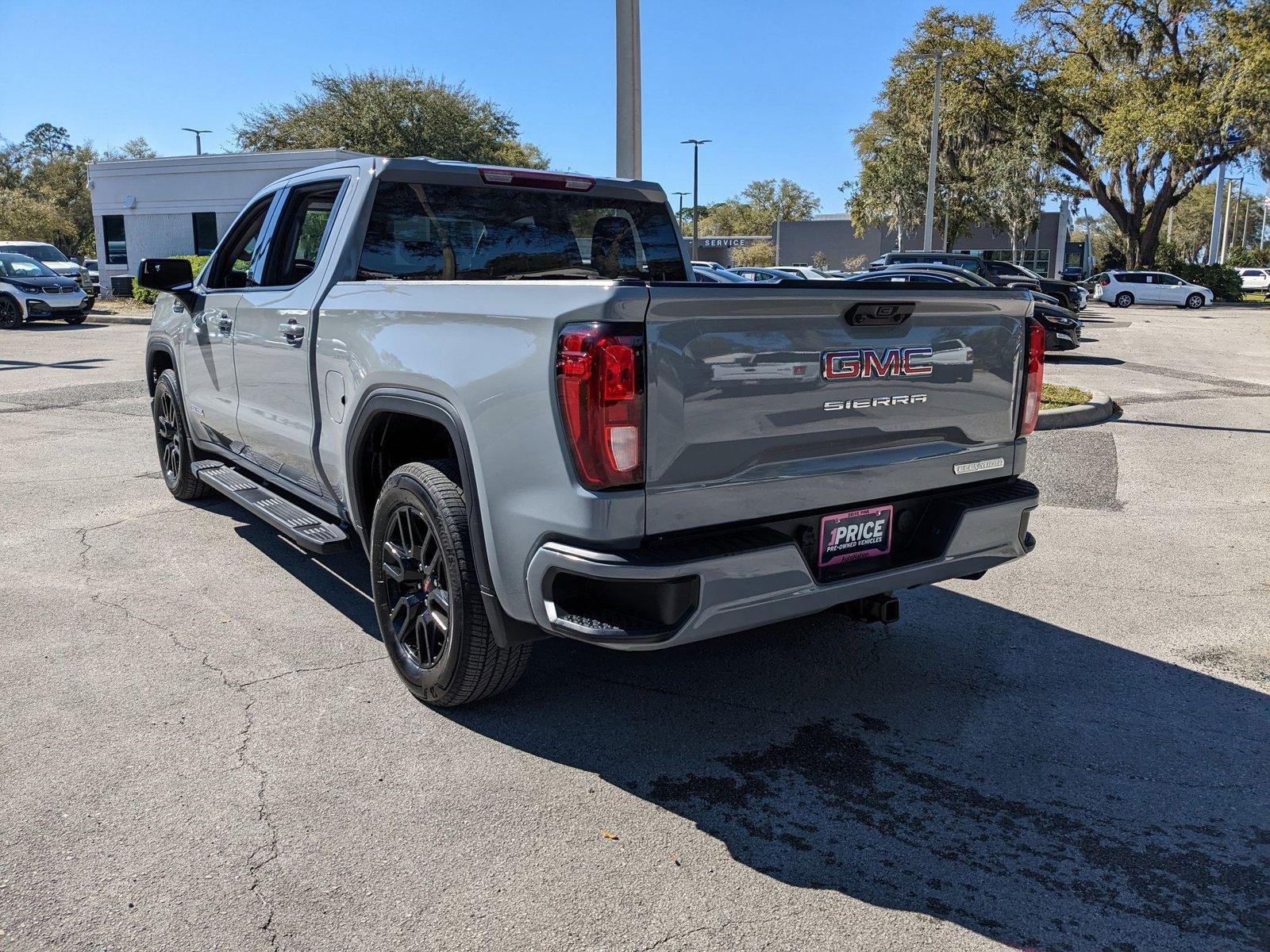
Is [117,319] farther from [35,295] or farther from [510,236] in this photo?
[510,236]

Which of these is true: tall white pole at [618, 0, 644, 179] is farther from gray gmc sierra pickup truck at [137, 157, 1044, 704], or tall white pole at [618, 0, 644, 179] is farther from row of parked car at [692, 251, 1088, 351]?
gray gmc sierra pickup truck at [137, 157, 1044, 704]

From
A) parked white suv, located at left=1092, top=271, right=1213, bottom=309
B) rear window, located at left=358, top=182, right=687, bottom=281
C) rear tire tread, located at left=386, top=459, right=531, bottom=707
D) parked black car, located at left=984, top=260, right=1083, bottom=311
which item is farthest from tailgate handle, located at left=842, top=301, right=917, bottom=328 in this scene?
parked white suv, located at left=1092, top=271, right=1213, bottom=309

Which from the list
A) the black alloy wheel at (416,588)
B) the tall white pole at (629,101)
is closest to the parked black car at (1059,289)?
the tall white pole at (629,101)

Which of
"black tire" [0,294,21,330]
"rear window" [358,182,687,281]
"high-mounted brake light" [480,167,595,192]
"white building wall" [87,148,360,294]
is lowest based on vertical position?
"black tire" [0,294,21,330]

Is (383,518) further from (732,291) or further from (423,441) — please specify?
(732,291)

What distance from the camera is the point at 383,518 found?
3887 mm

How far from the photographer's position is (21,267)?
936 inches

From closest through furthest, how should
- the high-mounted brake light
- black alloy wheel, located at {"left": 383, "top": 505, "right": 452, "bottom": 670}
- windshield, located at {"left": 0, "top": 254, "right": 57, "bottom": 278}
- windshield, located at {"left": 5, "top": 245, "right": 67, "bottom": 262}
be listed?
black alloy wheel, located at {"left": 383, "top": 505, "right": 452, "bottom": 670}
the high-mounted brake light
windshield, located at {"left": 0, "top": 254, "right": 57, "bottom": 278}
windshield, located at {"left": 5, "top": 245, "right": 67, "bottom": 262}

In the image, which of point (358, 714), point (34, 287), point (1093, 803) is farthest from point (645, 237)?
point (34, 287)

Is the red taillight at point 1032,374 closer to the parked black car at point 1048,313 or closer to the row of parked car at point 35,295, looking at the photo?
the parked black car at point 1048,313

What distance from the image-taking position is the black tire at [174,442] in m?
6.54

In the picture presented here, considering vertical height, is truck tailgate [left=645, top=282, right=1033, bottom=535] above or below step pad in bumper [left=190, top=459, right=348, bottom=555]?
above

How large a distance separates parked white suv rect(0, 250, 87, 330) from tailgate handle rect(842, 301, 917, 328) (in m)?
24.3

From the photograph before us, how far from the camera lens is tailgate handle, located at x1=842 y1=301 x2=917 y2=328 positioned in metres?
3.28
